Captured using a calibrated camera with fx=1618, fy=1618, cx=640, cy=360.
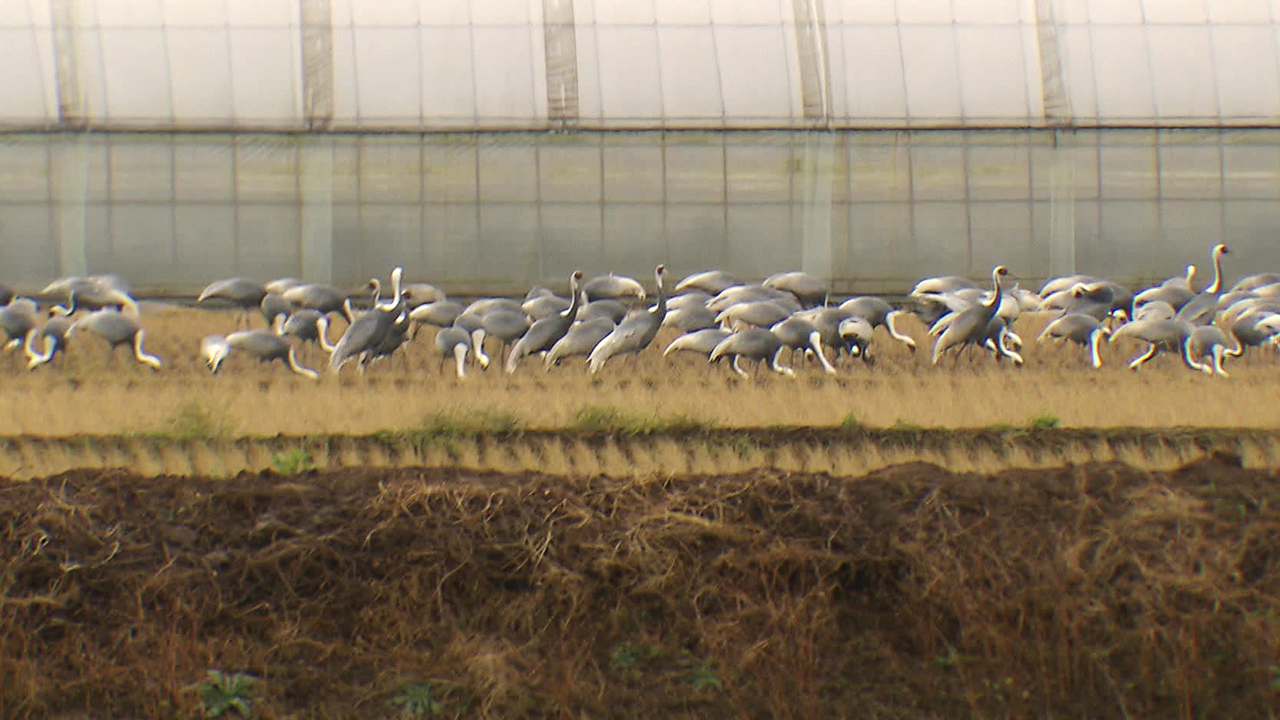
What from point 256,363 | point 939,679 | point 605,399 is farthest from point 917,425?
point 256,363

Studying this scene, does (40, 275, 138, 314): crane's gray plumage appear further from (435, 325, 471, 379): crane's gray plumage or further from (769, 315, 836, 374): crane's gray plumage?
(769, 315, 836, 374): crane's gray plumage

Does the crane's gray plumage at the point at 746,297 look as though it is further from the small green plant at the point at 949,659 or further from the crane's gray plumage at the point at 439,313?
the small green plant at the point at 949,659

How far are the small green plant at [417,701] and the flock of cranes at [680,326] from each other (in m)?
10.2

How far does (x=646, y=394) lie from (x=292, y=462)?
510 centimetres

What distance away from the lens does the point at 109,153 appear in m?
30.5

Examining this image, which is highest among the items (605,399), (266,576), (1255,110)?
(1255,110)

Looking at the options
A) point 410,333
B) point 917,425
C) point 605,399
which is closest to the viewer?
point 917,425

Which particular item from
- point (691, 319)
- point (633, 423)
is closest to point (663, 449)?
point (633, 423)

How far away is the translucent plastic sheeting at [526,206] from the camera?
30266 millimetres

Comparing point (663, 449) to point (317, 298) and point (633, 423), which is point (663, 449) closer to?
point (633, 423)

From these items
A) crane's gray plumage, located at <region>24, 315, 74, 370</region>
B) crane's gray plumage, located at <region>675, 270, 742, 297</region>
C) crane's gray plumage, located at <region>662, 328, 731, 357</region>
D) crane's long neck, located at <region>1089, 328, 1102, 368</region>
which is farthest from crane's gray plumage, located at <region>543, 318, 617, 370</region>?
crane's gray plumage, located at <region>675, 270, 742, 297</region>

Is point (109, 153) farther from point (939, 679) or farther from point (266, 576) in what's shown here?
point (939, 679)

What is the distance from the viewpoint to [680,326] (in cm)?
2180

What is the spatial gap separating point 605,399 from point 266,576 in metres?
6.79
